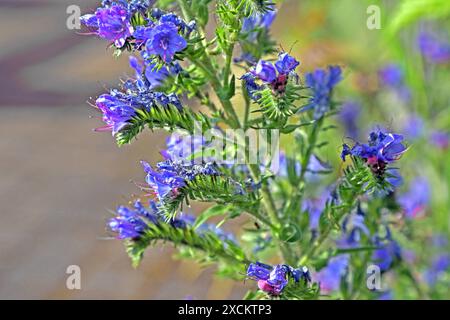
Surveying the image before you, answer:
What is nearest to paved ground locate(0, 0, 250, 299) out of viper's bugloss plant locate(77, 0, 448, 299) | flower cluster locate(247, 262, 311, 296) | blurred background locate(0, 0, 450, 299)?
blurred background locate(0, 0, 450, 299)

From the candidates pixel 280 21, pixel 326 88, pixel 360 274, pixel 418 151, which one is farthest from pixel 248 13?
pixel 280 21

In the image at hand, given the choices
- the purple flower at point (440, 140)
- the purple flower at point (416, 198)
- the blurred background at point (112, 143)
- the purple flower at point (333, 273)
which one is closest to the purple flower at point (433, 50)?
the blurred background at point (112, 143)

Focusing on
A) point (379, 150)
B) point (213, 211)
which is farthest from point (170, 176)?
point (379, 150)

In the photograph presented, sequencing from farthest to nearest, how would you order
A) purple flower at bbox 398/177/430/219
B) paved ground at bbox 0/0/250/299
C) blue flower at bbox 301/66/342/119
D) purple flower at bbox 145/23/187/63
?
1. paved ground at bbox 0/0/250/299
2. purple flower at bbox 398/177/430/219
3. blue flower at bbox 301/66/342/119
4. purple flower at bbox 145/23/187/63

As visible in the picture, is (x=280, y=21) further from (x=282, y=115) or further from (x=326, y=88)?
(x=282, y=115)

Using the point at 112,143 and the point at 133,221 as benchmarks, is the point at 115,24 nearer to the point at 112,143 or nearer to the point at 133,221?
the point at 133,221

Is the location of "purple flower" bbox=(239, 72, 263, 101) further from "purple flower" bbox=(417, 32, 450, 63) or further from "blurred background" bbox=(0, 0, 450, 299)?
"purple flower" bbox=(417, 32, 450, 63)
